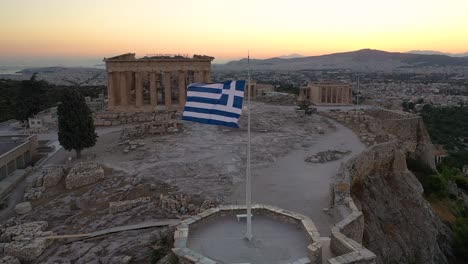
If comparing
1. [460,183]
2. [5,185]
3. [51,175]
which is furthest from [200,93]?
[460,183]

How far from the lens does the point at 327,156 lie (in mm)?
23156

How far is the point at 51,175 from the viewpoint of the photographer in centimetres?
2041

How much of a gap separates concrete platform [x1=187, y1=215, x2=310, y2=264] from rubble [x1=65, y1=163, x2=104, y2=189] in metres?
11.0

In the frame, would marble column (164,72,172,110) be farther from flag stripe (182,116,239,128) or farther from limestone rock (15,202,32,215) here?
flag stripe (182,116,239,128)

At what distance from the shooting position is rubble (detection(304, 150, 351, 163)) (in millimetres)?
22609

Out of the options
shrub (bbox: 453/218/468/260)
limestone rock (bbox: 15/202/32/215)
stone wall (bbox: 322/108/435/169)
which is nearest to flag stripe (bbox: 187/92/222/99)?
limestone rock (bbox: 15/202/32/215)

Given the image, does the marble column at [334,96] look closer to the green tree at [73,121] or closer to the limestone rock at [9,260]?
the green tree at [73,121]

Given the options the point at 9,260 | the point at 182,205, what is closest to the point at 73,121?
the point at 182,205

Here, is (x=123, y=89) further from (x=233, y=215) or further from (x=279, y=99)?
(x=233, y=215)

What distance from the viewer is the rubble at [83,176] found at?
63.7 ft

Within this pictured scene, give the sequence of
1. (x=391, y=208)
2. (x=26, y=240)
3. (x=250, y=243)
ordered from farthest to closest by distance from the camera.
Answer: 1. (x=391, y=208)
2. (x=26, y=240)
3. (x=250, y=243)

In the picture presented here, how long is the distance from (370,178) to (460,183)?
16.8 metres

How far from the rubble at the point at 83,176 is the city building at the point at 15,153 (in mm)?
4723

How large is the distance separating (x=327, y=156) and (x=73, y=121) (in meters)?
15.0
